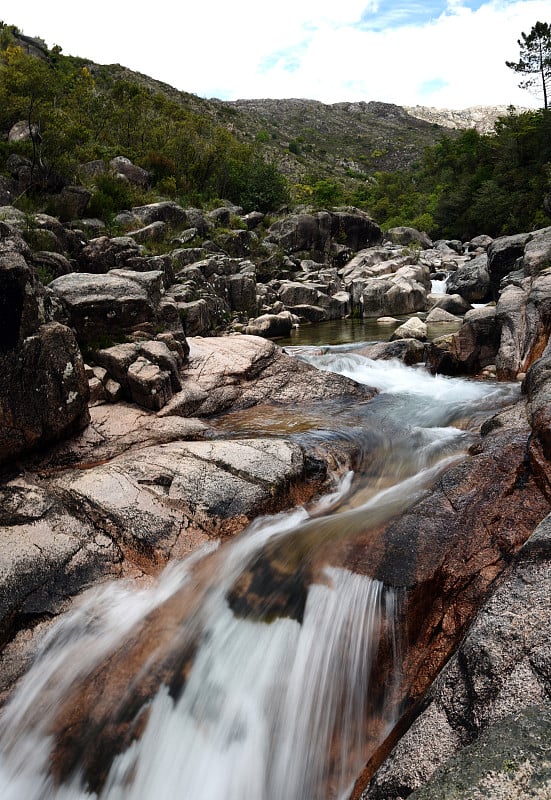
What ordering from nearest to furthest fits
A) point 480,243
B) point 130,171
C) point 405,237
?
point 130,171, point 480,243, point 405,237

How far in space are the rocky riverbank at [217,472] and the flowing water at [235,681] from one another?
10.1 inches

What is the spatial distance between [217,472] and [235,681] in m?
2.51

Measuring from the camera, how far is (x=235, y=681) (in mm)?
3734

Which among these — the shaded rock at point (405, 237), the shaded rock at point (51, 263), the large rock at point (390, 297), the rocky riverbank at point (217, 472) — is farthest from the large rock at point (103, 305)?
the shaded rock at point (405, 237)

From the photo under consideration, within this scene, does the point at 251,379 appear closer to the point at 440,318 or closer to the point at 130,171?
the point at 440,318

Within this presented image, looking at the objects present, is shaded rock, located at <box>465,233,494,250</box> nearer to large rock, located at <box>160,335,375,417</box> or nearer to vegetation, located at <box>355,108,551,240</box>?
vegetation, located at <box>355,108,551,240</box>

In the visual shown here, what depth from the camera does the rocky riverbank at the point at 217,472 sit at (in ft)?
7.77

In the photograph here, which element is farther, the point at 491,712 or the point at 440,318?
the point at 440,318

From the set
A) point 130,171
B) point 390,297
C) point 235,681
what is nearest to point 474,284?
point 390,297

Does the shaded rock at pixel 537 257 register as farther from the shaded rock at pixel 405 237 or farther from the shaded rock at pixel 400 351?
the shaded rock at pixel 405 237

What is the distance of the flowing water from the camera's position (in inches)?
124

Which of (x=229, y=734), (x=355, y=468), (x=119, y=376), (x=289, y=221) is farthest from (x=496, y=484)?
(x=289, y=221)

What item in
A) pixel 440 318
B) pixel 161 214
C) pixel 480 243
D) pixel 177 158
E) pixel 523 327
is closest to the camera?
pixel 523 327

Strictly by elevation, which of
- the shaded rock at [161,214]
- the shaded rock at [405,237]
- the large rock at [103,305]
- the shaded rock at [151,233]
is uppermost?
the shaded rock at [161,214]
